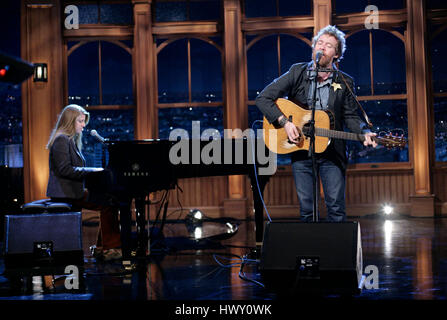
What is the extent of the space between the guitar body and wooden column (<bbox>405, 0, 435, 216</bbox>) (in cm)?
417

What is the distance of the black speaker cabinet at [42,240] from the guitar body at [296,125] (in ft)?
4.68

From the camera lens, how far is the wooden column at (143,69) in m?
7.16

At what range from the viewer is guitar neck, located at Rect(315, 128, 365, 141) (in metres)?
3.10

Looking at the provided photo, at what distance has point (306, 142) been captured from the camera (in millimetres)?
3174

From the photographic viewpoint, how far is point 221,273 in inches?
141

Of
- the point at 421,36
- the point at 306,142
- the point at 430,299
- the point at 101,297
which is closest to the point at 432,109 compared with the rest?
the point at 421,36

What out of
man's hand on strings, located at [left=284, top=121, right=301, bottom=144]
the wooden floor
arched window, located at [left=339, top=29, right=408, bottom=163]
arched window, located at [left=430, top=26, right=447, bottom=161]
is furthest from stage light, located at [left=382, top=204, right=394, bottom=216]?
man's hand on strings, located at [left=284, top=121, right=301, bottom=144]

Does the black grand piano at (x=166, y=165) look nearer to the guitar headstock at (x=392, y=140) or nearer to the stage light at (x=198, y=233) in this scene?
the guitar headstock at (x=392, y=140)

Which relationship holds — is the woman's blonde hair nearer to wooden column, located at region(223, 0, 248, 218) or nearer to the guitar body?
the guitar body

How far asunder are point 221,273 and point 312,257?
42.7 inches

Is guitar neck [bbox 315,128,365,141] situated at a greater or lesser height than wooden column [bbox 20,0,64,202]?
lesser

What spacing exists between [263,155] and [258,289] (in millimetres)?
1412
